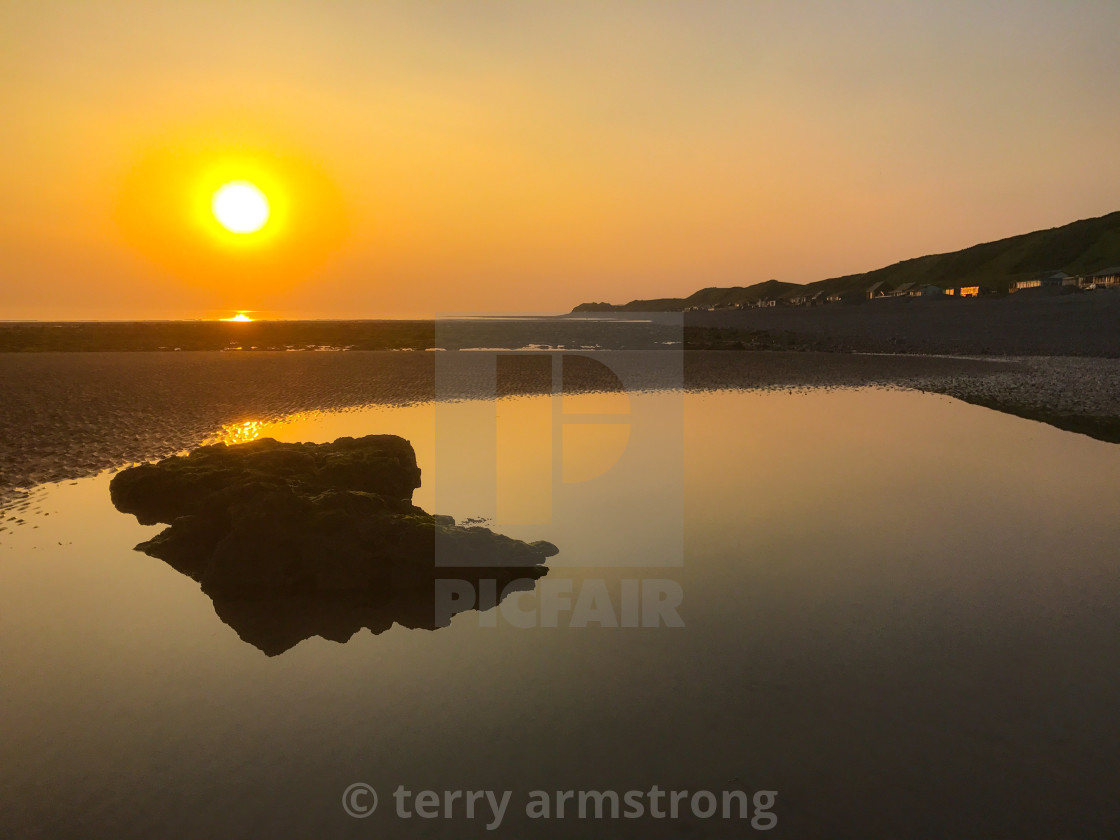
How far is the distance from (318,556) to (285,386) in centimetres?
2835

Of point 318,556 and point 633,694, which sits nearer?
point 633,694

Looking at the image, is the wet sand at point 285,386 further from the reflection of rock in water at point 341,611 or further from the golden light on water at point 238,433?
the reflection of rock in water at point 341,611

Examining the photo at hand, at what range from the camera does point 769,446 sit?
20.0 metres

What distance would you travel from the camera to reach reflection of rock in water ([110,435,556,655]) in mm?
9422

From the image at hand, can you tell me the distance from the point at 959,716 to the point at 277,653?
7653 mm

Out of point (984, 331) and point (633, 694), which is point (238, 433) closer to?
point (633, 694)

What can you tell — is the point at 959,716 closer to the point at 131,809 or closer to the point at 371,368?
the point at 131,809

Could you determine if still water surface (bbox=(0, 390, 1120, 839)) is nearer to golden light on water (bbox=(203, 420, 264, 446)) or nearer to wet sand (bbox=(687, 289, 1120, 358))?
golden light on water (bbox=(203, 420, 264, 446))

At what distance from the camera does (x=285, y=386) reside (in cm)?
3609

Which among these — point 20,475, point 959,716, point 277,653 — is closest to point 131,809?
point 277,653

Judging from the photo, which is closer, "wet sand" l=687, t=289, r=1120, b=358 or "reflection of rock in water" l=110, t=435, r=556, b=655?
"reflection of rock in water" l=110, t=435, r=556, b=655

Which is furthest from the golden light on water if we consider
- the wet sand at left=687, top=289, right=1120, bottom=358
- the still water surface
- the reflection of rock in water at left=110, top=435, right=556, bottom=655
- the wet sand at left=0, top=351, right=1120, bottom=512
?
the wet sand at left=687, top=289, right=1120, bottom=358

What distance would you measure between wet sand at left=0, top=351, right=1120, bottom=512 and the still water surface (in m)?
8.70

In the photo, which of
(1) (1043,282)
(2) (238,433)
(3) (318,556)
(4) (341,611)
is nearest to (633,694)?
(4) (341,611)
